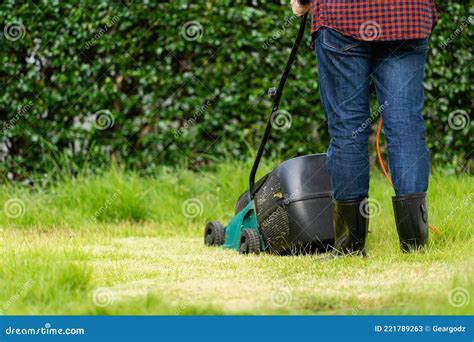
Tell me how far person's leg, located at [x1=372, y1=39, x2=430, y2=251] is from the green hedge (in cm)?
233

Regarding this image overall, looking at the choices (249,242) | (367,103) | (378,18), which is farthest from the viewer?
(249,242)

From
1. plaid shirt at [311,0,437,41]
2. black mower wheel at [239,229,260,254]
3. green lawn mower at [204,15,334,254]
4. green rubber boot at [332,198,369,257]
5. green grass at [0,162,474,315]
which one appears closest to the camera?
green grass at [0,162,474,315]

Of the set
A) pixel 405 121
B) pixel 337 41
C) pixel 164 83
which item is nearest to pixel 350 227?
pixel 405 121

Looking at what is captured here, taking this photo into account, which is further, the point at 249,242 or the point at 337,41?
the point at 249,242

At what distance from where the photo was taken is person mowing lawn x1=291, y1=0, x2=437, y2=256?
3242 millimetres

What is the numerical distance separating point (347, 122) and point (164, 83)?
2.68 metres

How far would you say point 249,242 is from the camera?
383 centimetres

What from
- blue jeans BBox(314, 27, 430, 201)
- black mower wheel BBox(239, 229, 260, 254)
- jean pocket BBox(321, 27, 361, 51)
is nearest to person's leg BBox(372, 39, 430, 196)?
blue jeans BBox(314, 27, 430, 201)

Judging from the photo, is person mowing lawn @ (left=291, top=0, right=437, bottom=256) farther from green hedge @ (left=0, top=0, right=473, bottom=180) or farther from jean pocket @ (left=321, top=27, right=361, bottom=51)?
green hedge @ (left=0, top=0, right=473, bottom=180)

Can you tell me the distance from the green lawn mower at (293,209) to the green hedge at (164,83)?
6.03ft

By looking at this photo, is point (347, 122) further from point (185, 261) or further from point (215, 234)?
point (215, 234)

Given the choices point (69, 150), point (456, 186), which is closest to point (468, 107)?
point (456, 186)

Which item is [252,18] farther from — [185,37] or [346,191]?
[346,191]
